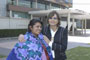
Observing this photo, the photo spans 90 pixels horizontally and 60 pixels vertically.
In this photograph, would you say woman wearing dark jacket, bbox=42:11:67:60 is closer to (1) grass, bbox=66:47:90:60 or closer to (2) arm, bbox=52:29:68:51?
(2) arm, bbox=52:29:68:51

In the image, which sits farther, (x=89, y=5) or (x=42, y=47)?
(x=89, y=5)

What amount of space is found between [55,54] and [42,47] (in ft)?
1.42

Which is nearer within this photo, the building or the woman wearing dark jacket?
the woman wearing dark jacket

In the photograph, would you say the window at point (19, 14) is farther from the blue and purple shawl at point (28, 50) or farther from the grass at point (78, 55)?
the blue and purple shawl at point (28, 50)

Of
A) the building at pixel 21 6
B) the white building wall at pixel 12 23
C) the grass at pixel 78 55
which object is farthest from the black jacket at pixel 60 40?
the building at pixel 21 6

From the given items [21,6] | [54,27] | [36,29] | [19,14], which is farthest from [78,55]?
[19,14]

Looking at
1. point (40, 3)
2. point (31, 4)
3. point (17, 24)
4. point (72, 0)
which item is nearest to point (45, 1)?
point (40, 3)

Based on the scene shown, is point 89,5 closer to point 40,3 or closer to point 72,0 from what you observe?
point 72,0

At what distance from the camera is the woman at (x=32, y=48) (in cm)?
216

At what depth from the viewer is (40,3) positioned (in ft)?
131

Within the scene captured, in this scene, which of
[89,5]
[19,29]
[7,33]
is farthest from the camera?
[89,5]

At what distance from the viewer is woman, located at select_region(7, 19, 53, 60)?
85.0 inches

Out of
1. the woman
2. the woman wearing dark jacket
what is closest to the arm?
the woman wearing dark jacket

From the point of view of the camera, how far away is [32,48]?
2152mm
